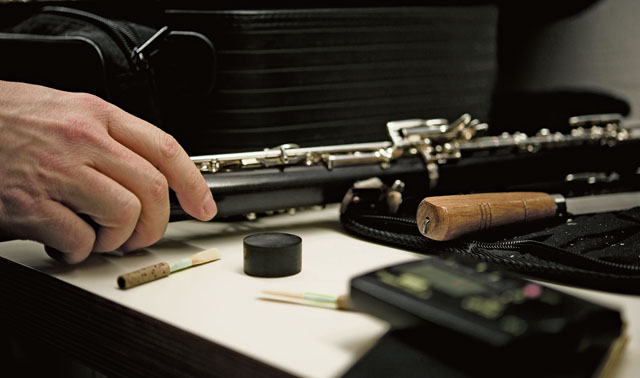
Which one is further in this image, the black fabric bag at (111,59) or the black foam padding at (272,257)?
the black fabric bag at (111,59)

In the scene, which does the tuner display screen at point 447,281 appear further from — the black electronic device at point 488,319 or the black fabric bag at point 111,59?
the black fabric bag at point 111,59

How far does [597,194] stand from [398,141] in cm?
30

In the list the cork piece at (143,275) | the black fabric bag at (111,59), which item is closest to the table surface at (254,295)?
the cork piece at (143,275)

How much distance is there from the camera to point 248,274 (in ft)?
1.90

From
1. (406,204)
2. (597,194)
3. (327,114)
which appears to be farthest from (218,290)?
(597,194)

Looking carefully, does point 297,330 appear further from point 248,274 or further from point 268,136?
point 268,136

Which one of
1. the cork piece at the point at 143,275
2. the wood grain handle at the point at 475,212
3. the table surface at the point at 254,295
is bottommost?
the table surface at the point at 254,295

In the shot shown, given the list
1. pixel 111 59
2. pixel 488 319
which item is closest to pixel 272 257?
pixel 488 319

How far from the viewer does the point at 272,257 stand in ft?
1.85

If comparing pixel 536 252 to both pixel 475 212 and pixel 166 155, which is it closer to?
pixel 475 212

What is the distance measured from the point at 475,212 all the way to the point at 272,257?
0.22 m

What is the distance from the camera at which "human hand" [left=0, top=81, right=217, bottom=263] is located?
1.77ft

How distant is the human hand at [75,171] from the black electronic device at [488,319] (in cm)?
26

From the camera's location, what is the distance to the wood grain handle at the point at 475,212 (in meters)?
0.60
